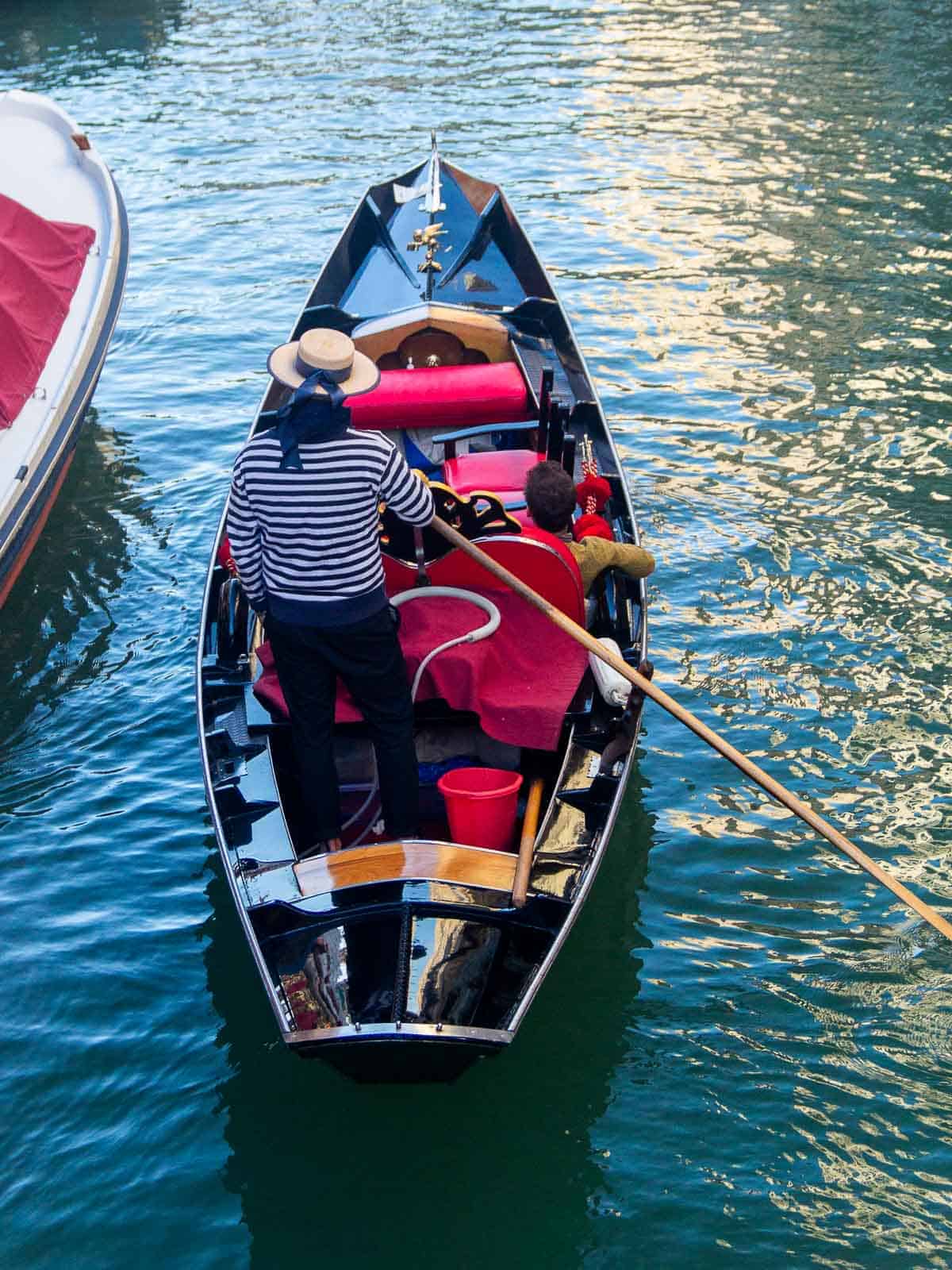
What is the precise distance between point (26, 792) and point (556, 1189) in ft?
9.50

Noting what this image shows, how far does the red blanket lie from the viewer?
4238mm

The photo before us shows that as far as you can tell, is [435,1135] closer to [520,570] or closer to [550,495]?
[520,570]

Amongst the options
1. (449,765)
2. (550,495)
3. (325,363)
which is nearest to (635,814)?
(449,765)

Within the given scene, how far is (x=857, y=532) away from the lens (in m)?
6.95

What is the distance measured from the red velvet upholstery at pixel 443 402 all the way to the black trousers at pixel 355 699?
2.48 m

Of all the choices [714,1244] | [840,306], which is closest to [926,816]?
[714,1244]

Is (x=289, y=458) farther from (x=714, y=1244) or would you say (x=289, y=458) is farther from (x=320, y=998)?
(x=714, y=1244)

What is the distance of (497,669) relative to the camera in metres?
4.40

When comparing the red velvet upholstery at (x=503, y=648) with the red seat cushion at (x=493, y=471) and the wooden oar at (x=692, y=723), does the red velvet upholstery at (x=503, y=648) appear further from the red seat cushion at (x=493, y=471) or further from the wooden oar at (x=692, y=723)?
the red seat cushion at (x=493, y=471)

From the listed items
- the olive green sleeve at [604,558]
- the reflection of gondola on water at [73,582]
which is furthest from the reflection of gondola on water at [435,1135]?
the reflection of gondola on water at [73,582]

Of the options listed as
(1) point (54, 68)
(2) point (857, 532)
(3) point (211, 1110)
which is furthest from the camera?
(1) point (54, 68)

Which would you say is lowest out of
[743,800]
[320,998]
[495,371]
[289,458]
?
[743,800]

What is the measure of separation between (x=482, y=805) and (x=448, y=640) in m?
0.67

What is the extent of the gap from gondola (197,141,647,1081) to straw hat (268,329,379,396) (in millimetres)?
632
